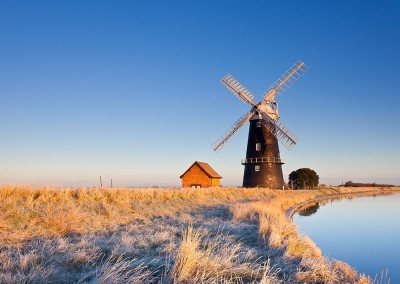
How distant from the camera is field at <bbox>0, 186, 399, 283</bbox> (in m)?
4.41

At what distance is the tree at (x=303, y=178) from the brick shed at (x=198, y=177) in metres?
18.5

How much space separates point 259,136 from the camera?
1410 inches

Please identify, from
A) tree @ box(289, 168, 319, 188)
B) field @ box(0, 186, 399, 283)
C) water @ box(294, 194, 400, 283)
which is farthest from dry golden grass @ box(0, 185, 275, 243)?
tree @ box(289, 168, 319, 188)

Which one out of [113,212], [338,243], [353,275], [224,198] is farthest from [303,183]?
[353,275]

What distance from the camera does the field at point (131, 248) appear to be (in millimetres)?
4406

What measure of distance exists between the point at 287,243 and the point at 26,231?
5.74 meters

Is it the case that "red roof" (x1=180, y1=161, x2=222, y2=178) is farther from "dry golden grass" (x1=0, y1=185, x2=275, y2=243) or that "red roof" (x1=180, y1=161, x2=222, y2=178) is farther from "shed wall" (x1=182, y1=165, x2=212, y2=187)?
"dry golden grass" (x1=0, y1=185, x2=275, y2=243)

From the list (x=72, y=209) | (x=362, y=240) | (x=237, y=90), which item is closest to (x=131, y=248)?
(x=72, y=209)

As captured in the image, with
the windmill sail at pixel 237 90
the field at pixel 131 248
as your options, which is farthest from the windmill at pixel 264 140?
the field at pixel 131 248

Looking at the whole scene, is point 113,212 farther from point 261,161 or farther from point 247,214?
point 261,161

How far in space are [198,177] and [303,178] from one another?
21.1 m

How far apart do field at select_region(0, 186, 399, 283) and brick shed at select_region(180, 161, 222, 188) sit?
25.1 metres

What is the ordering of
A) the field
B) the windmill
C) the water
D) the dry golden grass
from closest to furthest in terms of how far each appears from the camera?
the field < the dry golden grass < the water < the windmill

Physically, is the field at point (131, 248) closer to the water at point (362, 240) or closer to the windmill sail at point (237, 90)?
the water at point (362, 240)
